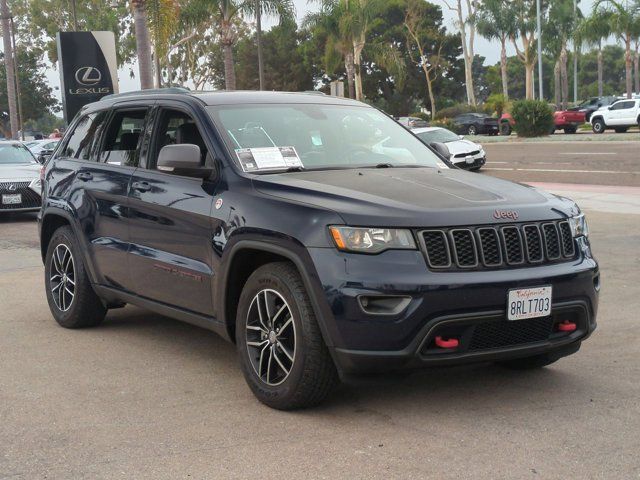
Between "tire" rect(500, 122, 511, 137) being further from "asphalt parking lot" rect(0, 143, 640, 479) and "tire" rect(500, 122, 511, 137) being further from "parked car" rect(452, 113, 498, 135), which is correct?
"asphalt parking lot" rect(0, 143, 640, 479)

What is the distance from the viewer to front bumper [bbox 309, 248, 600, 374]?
4648 millimetres

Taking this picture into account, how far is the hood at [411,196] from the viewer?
189 inches

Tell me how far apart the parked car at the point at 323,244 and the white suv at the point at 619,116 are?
38.1 metres

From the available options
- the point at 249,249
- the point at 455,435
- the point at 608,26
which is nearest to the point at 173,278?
the point at 249,249

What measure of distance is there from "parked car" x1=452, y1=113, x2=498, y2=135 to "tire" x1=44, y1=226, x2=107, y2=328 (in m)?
47.0


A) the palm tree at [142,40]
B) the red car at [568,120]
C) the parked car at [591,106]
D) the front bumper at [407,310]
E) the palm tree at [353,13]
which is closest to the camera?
the front bumper at [407,310]

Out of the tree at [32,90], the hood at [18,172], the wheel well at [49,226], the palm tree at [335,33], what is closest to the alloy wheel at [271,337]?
the wheel well at [49,226]

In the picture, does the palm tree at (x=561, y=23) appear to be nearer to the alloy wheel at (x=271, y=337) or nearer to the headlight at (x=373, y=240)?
the alloy wheel at (x=271, y=337)

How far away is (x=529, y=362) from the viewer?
19.1ft

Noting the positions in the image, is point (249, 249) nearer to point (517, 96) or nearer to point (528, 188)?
point (528, 188)

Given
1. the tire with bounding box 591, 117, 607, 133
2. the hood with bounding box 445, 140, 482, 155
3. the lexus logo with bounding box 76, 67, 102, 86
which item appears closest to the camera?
the lexus logo with bounding box 76, 67, 102, 86

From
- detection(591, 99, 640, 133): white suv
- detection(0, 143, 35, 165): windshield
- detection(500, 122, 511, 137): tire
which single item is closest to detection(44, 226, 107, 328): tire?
detection(0, 143, 35, 165): windshield

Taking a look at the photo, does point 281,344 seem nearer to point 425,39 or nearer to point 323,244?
point 323,244

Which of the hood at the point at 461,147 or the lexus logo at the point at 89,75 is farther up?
the lexus logo at the point at 89,75
